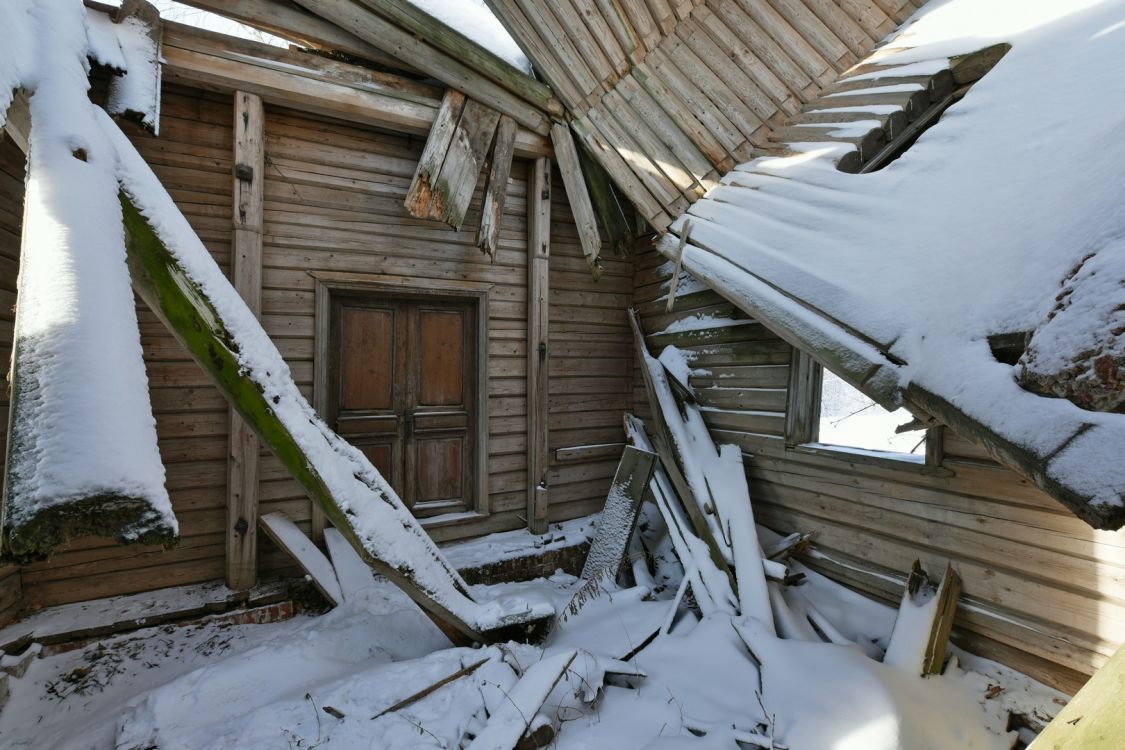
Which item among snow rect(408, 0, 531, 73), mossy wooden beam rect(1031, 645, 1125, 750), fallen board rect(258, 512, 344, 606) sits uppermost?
snow rect(408, 0, 531, 73)

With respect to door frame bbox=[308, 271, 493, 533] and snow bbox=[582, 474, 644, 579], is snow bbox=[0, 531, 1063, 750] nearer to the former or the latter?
snow bbox=[582, 474, 644, 579]

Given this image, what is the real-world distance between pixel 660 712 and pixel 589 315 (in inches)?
154

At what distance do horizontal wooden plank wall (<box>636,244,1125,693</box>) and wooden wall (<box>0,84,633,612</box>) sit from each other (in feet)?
6.08

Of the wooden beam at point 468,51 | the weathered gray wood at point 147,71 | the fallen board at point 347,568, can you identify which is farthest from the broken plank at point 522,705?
the wooden beam at point 468,51

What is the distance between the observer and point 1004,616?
9.03 ft

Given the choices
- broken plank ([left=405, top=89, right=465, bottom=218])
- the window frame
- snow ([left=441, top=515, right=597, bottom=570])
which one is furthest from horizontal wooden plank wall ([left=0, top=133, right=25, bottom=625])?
the window frame

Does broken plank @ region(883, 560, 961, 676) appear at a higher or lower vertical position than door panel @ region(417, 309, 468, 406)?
lower

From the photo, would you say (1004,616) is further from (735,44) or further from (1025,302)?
(735,44)

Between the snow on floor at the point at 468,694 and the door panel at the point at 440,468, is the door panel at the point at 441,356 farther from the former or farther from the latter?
the snow on floor at the point at 468,694

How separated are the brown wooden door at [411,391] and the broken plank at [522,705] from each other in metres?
2.33

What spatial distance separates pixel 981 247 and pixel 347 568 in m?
4.56

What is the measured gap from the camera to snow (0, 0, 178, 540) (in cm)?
100

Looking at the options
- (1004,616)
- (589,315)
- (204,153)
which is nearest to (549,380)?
(589,315)

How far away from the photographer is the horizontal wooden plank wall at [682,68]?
4.18 m
